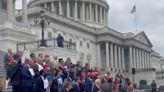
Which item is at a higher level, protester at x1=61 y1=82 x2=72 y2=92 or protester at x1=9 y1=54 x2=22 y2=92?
protester at x1=9 y1=54 x2=22 y2=92

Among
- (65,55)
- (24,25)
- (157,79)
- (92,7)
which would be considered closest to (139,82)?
(157,79)

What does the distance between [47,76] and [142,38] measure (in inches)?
3142

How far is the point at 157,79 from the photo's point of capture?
3423 inches

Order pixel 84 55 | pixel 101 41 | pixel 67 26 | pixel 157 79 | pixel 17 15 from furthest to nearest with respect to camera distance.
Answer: pixel 157 79, pixel 101 41, pixel 84 55, pixel 67 26, pixel 17 15

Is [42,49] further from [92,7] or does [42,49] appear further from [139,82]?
[92,7]

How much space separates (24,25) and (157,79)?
156ft

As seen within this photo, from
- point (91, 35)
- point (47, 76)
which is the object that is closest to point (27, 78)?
point (47, 76)

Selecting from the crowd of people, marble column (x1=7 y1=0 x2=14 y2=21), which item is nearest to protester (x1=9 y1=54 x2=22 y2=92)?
the crowd of people

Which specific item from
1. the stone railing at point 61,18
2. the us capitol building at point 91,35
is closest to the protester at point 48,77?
the us capitol building at point 91,35

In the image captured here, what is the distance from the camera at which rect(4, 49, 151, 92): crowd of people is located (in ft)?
47.3

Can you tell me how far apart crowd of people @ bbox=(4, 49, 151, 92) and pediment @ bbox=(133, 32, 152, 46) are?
222 feet

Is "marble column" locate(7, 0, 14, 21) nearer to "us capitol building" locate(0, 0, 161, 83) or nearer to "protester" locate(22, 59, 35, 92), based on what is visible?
"us capitol building" locate(0, 0, 161, 83)

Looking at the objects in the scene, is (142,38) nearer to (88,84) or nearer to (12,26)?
(12,26)

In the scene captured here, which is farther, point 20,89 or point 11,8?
point 11,8
